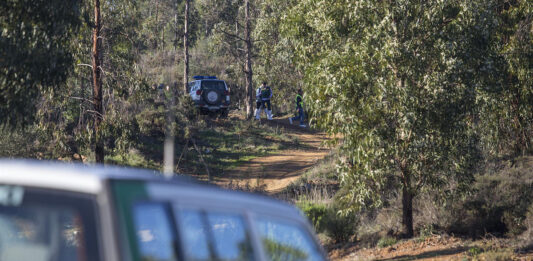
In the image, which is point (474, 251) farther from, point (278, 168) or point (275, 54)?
point (275, 54)

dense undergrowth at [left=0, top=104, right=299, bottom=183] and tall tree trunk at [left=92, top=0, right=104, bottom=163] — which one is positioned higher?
tall tree trunk at [left=92, top=0, right=104, bottom=163]

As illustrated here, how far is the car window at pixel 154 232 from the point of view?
1.89 m

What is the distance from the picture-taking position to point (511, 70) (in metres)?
12.9

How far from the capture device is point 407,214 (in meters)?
11.4

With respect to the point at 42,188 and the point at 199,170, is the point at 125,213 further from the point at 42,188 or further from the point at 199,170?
the point at 199,170

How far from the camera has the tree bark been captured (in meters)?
11.2

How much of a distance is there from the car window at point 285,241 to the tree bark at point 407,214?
8.37 metres

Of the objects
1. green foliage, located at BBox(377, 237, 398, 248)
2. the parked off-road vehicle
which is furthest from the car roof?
the parked off-road vehicle

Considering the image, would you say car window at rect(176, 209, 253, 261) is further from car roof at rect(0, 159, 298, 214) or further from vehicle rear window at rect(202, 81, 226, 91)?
vehicle rear window at rect(202, 81, 226, 91)

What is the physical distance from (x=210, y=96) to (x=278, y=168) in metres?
9.70

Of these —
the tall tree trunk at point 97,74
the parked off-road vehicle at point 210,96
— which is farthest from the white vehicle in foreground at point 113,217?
the parked off-road vehicle at point 210,96

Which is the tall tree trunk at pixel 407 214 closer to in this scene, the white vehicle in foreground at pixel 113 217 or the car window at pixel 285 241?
the car window at pixel 285 241

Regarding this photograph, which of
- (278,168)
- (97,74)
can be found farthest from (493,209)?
(278,168)

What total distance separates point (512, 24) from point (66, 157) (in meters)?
10.7
